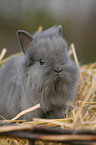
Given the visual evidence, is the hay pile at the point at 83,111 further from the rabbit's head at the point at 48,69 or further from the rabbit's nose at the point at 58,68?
the rabbit's nose at the point at 58,68

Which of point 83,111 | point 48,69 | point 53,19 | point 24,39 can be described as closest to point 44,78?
point 48,69

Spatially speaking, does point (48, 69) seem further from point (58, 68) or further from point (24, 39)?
point (24, 39)

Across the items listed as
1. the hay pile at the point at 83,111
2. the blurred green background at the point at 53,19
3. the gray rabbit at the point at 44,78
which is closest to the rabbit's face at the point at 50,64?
the gray rabbit at the point at 44,78

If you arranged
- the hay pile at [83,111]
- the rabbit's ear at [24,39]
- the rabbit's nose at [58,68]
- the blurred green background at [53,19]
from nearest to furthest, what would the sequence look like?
the hay pile at [83,111] → the rabbit's nose at [58,68] → the rabbit's ear at [24,39] → the blurred green background at [53,19]

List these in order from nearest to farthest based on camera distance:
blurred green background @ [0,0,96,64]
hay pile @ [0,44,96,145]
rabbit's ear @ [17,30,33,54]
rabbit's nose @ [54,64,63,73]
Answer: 1. hay pile @ [0,44,96,145]
2. rabbit's nose @ [54,64,63,73]
3. rabbit's ear @ [17,30,33,54]
4. blurred green background @ [0,0,96,64]

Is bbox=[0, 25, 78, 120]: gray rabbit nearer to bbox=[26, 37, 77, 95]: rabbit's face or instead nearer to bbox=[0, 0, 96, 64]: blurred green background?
bbox=[26, 37, 77, 95]: rabbit's face

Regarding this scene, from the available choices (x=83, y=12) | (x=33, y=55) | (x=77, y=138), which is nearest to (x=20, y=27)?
(x=83, y=12)

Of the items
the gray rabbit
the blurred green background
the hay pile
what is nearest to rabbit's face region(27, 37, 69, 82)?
the gray rabbit
